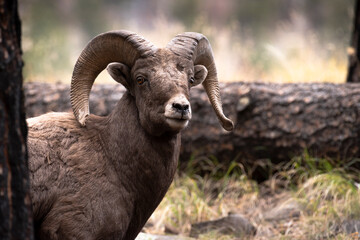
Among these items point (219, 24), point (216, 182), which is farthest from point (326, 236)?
point (219, 24)

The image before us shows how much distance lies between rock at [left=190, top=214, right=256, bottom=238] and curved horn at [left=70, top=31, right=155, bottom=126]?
8.38 feet

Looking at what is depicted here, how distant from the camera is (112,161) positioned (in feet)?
14.6

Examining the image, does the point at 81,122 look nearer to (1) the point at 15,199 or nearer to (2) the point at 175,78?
(2) the point at 175,78

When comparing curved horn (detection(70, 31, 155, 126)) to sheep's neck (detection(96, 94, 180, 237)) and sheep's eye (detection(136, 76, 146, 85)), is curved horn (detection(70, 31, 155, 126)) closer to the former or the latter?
sheep's eye (detection(136, 76, 146, 85))

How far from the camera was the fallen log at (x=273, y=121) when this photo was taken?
7621 mm

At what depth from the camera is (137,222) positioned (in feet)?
14.7

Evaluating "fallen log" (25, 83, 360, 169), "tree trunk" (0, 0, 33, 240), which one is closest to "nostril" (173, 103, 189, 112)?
"tree trunk" (0, 0, 33, 240)

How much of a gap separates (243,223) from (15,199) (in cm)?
386

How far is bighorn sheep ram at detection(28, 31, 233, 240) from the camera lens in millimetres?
4148

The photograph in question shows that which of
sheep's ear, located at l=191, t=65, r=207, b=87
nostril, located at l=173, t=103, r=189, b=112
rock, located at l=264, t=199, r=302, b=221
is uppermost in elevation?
sheep's ear, located at l=191, t=65, r=207, b=87

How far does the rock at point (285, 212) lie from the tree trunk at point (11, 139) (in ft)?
14.2

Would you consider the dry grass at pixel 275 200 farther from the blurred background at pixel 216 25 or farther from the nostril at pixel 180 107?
the blurred background at pixel 216 25

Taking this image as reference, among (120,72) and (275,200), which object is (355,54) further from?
(120,72)

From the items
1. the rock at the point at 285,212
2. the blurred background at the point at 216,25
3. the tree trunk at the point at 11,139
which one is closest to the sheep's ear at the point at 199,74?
the tree trunk at the point at 11,139
